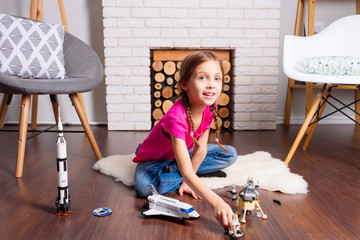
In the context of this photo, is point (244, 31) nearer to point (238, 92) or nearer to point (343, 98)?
point (238, 92)

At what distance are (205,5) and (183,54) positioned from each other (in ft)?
1.35

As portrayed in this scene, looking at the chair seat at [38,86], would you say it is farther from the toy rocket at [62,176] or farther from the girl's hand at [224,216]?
the girl's hand at [224,216]

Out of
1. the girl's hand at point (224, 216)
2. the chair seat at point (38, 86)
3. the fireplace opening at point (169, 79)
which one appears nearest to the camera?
the girl's hand at point (224, 216)

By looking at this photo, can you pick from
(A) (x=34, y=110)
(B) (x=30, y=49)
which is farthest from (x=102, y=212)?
(A) (x=34, y=110)

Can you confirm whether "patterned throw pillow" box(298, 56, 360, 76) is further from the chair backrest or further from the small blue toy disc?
the small blue toy disc

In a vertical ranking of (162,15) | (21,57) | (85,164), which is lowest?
(85,164)

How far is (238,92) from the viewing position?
2.64 metres

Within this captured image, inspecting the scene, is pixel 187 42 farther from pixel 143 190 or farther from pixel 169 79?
pixel 143 190

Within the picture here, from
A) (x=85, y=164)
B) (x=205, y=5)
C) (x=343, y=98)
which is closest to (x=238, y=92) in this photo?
(x=205, y=5)

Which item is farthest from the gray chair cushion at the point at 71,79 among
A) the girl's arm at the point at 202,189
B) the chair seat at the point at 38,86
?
the girl's arm at the point at 202,189

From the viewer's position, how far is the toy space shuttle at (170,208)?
3.31ft

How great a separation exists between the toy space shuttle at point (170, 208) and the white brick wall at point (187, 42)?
1585 millimetres

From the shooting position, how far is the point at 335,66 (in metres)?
1.62

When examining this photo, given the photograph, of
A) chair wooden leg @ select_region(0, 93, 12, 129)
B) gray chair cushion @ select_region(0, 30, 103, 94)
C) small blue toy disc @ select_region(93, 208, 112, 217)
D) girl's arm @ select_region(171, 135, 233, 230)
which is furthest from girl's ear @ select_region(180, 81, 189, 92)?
chair wooden leg @ select_region(0, 93, 12, 129)
